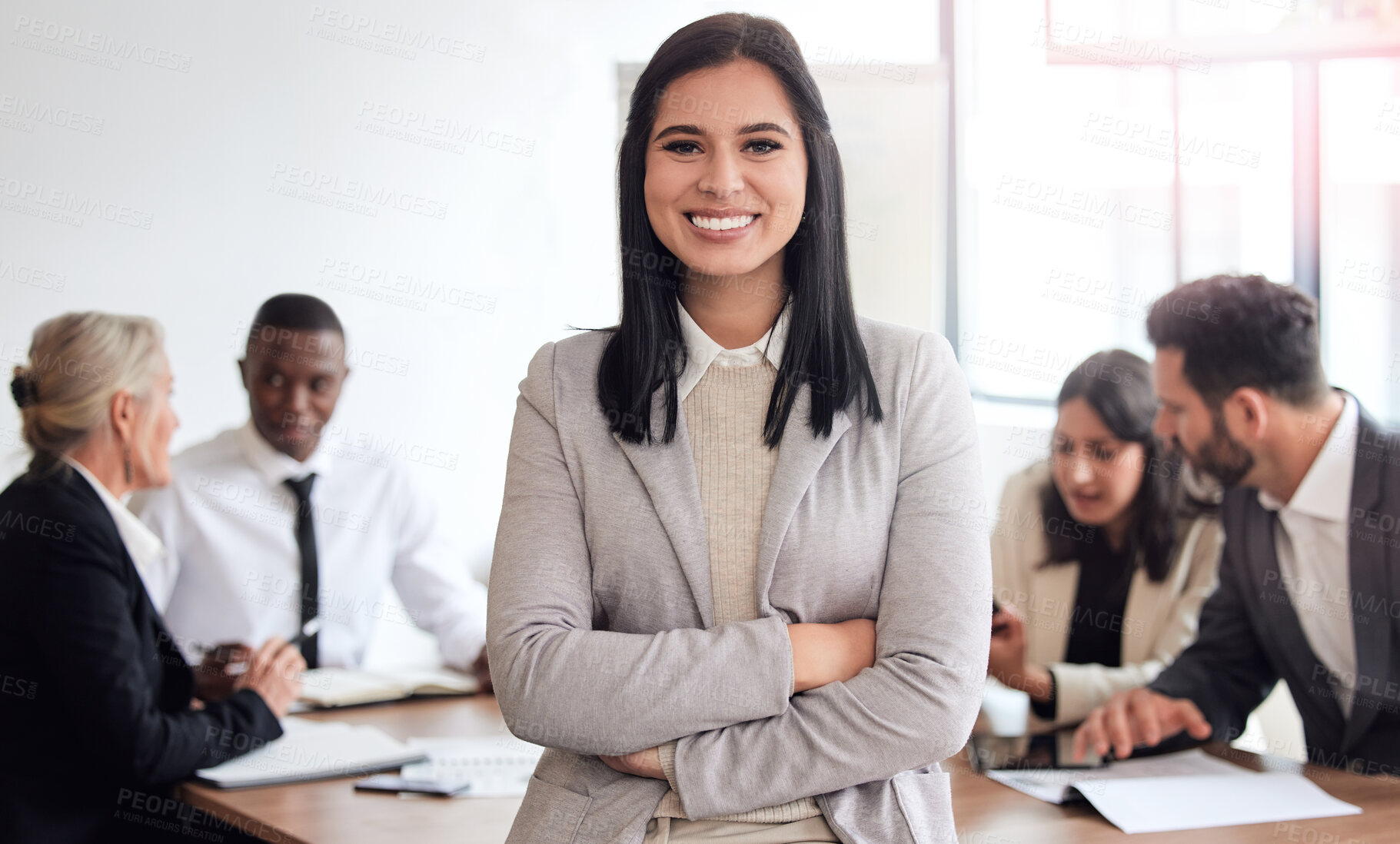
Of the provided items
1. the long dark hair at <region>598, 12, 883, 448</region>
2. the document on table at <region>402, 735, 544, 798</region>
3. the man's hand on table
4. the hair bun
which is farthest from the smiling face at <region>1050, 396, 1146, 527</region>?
the hair bun

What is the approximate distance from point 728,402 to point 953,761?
91 cm

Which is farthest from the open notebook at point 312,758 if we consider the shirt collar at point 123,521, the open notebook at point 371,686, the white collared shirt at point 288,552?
the white collared shirt at point 288,552

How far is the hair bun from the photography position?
2439 mm

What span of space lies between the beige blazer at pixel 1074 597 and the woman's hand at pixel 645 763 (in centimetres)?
140

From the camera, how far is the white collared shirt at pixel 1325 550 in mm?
2295

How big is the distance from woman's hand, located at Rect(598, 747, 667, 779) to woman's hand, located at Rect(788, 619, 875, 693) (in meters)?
0.17

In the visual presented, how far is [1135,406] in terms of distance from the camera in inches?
118

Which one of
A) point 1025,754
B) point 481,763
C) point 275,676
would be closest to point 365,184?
point 275,676

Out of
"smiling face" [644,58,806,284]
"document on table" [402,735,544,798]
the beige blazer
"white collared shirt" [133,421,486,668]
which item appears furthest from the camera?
"white collared shirt" [133,421,486,668]

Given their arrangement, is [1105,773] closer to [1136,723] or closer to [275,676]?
[1136,723]

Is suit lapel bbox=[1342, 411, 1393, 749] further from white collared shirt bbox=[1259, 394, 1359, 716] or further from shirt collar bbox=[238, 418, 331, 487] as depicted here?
shirt collar bbox=[238, 418, 331, 487]

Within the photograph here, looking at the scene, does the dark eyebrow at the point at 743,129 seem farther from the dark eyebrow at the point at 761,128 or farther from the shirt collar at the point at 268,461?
the shirt collar at the point at 268,461

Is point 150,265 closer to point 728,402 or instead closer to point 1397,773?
point 728,402

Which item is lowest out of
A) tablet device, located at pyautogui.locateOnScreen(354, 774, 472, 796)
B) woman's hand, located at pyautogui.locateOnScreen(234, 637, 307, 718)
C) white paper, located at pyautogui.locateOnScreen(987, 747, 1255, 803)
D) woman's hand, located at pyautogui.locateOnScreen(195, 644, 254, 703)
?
woman's hand, located at pyautogui.locateOnScreen(195, 644, 254, 703)
